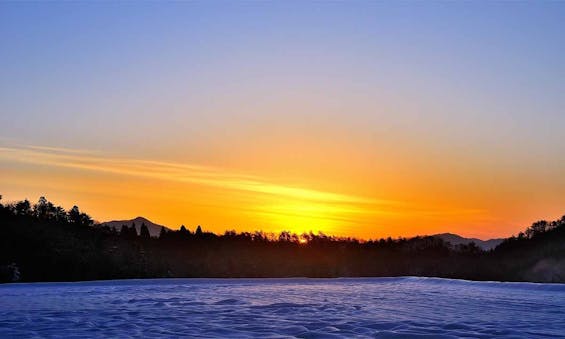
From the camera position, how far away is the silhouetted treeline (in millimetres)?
12758

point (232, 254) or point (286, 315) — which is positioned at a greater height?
point (232, 254)

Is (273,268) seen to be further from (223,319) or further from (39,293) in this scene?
(223,319)

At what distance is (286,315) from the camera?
209 inches

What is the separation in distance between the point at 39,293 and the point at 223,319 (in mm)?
4875

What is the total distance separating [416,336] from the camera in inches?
160

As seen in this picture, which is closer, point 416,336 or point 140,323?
point 416,336

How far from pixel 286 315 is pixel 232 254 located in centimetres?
1323

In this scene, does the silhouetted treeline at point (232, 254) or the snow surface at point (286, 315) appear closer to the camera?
the snow surface at point (286, 315)

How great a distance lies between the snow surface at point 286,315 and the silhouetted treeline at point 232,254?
4.29 metres

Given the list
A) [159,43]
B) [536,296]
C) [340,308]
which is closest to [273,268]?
[159,43]

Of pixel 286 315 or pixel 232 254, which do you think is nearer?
pixel 286 315

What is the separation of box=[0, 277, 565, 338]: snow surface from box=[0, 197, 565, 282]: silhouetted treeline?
169 inches

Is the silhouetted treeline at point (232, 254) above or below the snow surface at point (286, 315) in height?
above

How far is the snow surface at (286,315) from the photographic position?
14.2 ft
